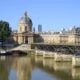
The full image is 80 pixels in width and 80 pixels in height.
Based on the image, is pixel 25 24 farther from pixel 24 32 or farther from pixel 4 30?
pixel 4 30

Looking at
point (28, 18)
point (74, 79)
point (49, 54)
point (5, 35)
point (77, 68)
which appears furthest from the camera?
point (28, 18)

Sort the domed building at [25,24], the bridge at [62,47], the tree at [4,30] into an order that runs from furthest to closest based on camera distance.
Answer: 1. the domed building at [25,24]
2. the tree at [4,30]
3. the bridge at [62,47]

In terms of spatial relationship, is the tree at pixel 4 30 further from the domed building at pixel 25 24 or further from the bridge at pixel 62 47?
the domed building at pixel 25 24

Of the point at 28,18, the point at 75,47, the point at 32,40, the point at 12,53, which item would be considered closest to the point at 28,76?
the point at 75,47

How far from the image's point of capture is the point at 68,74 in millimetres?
50656

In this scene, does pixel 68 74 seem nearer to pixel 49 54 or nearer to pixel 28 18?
pixel 49 54

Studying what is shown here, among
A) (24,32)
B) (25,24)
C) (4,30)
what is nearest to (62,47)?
(4,30)

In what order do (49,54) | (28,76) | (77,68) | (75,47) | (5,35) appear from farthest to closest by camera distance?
(5,35)
(49,54)
(75,47)
(77,68)
(28,76)

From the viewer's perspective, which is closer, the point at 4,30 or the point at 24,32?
the point at 4,30

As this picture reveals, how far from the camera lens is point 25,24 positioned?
138m

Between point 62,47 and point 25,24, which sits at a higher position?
point 25,24

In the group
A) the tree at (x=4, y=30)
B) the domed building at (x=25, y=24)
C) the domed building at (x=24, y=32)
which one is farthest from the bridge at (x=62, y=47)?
the domed building at (x=25, y=24)

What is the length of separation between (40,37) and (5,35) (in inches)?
1174

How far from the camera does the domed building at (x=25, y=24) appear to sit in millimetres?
137500
